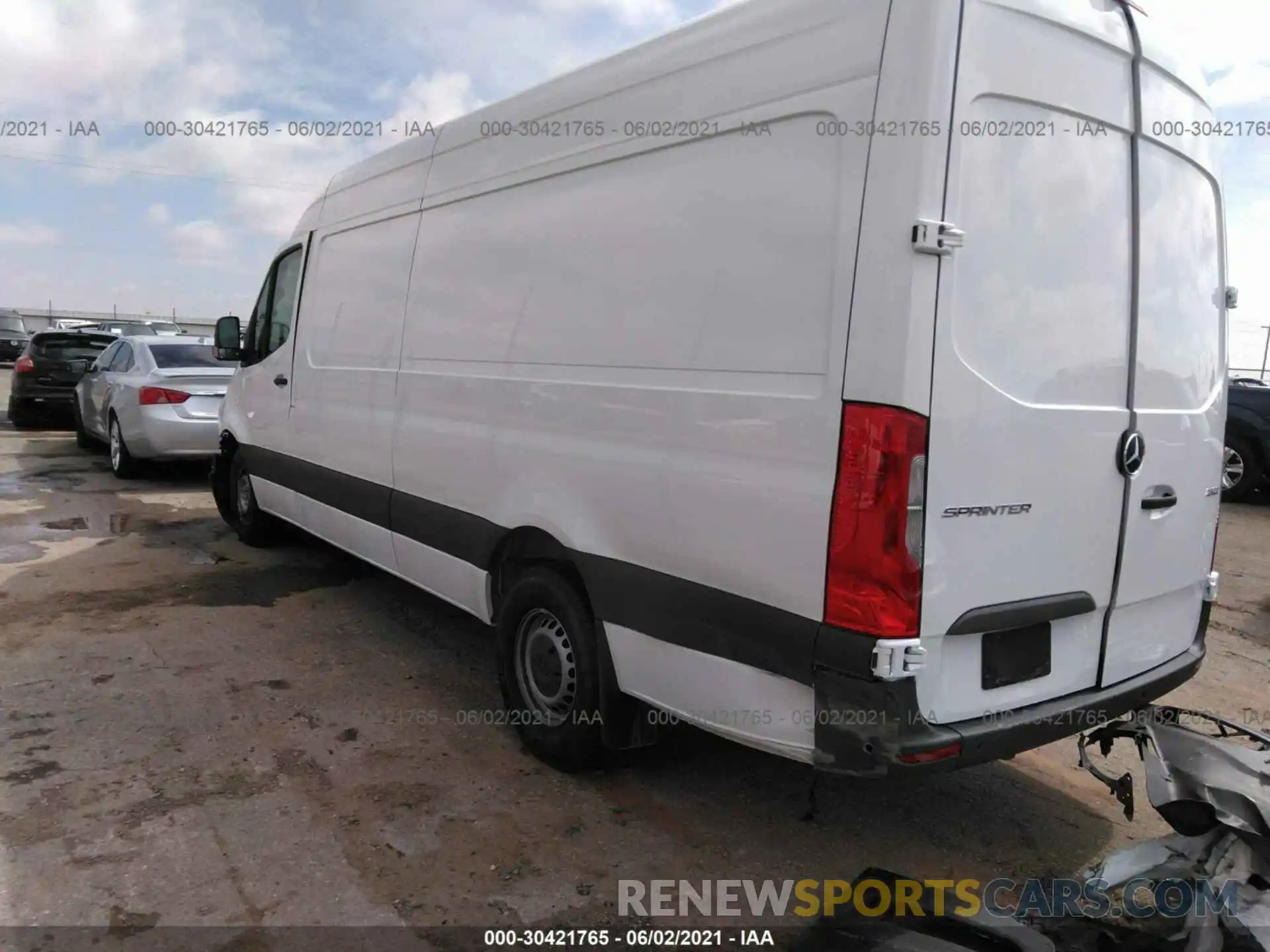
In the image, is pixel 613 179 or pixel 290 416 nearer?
pixel 613 179

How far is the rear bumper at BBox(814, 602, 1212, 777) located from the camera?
2.40 meters

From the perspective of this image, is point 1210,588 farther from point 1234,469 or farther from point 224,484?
point 1234,469

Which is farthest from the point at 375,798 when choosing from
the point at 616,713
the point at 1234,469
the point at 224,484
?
the point at 1234,469

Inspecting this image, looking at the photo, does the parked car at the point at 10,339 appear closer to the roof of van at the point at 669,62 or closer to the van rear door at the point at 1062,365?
the roof of van at the point at 669,62

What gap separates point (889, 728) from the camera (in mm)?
2398

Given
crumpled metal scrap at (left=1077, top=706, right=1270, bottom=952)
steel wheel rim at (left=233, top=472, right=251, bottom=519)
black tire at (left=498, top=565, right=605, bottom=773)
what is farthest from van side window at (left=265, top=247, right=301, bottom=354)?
crumpled metal scrap at (left=1077, top=706, right=1270, bottom=952)

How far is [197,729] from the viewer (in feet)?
12.6

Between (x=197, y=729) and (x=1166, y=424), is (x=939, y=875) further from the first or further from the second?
(x=197, y=729)

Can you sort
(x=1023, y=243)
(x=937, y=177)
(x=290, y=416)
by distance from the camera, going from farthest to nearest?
1. (x=290, y=416)
2. (x=1023, y=243)
3. (x=937, y=177)

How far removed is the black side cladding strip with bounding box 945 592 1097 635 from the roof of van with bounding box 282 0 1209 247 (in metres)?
1.63

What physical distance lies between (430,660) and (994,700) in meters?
2.99

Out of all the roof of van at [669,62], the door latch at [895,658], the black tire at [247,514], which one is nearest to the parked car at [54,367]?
the black tire at [247,514]

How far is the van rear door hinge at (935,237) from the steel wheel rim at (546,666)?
6.20 feet

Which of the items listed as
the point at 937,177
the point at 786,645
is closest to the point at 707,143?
the point at 937,177
